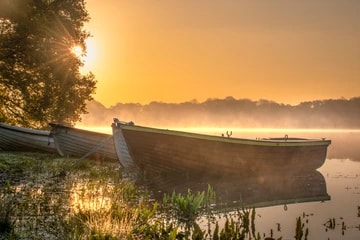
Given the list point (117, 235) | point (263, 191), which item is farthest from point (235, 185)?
point (117, 235)

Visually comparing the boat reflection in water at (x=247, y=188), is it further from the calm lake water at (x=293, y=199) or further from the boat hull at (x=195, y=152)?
the boat hull at (x=195, y=152)

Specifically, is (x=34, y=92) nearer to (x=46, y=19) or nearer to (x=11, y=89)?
(x=11, y=89)

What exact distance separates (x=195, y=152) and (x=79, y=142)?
8.25 meters

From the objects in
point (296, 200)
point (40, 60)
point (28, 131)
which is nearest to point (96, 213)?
point (296, 200)

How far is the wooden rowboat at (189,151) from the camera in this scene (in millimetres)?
19141

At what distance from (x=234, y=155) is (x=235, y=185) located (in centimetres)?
215

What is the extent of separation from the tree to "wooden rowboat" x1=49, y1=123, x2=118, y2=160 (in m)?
1.22

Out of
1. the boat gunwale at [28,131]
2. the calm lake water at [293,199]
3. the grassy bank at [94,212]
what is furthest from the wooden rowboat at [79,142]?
the calm lake water at [293,199]

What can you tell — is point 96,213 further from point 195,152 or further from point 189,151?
point 195,152

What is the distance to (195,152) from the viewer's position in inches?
772

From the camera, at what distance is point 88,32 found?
27.9 meters

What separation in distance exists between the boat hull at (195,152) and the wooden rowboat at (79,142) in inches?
163

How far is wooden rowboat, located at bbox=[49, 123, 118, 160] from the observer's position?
23.9 m

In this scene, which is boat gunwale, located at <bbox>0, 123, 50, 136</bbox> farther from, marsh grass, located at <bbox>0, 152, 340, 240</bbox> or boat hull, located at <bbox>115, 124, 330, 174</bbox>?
boat hull, located at <bbox>115, 124, 330, 174</bbox>
